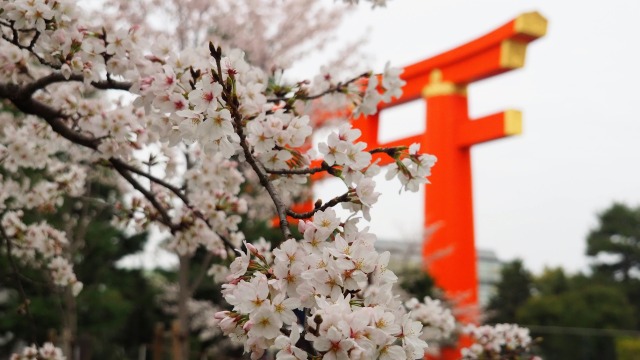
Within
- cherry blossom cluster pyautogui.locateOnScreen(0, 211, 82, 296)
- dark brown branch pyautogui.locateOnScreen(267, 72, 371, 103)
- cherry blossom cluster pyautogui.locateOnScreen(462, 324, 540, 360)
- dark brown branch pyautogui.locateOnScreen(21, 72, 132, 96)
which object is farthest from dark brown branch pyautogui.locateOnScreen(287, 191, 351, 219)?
cherry blossom cluster pyautogui.locateOnScreen(0, 211, 82, 296)

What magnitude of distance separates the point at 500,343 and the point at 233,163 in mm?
1570

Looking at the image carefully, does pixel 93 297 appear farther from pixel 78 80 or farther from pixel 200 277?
pixel 78 80

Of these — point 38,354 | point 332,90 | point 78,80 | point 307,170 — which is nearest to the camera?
point 307,170

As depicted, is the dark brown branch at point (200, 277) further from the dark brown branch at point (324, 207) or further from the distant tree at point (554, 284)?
the distant tree at point (554, 284)

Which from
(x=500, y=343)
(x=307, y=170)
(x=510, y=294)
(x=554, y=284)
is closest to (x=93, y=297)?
(x=500, y=343)

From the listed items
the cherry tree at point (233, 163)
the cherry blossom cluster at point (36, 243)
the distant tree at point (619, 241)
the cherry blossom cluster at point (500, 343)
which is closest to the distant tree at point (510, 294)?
the distant tree at point (619, 241)

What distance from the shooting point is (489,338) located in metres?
3.10

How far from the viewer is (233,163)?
2900mm

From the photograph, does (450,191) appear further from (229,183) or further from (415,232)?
(229,183)

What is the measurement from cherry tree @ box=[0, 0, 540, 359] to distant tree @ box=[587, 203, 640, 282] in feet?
71.9

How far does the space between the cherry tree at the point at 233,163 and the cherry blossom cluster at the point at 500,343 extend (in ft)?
0.59

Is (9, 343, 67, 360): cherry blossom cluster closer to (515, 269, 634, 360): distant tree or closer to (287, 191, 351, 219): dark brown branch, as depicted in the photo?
(287, 191, 351, 219): dark brown branch

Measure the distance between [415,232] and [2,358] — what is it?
302 inches

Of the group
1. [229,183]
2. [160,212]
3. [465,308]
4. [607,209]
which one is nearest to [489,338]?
[229,183]
